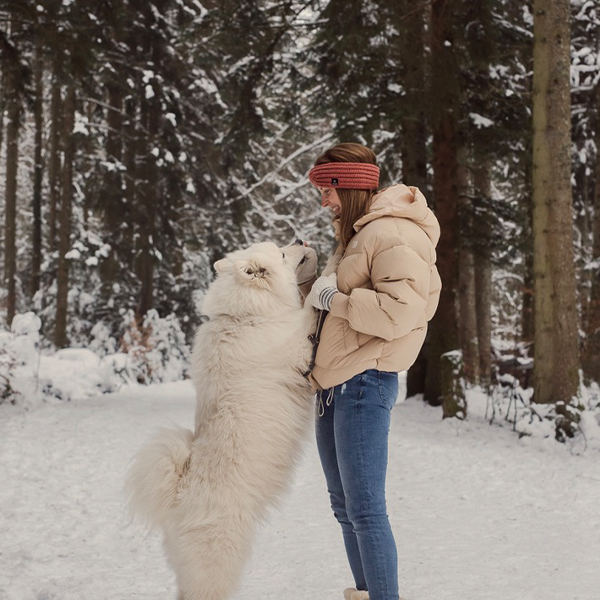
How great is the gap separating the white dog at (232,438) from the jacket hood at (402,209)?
629 millimetres

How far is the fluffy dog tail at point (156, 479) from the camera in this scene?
3.26m

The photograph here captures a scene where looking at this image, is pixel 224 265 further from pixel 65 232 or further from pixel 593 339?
pixel 65 232

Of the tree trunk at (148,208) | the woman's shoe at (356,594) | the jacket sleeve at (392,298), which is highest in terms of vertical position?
the tree trunk at (148,208)

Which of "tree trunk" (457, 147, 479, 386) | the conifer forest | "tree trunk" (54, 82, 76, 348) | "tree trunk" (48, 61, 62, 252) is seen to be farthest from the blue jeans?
"tree trunk" (48, 61, 62, 252)

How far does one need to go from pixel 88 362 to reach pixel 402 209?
1080 cm

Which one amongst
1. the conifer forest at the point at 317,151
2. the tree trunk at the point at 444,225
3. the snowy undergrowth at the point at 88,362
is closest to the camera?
the conifer forest at the point at 317,151

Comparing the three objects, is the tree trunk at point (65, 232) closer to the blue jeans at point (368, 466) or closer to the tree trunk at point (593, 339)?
the tree trunk at point (593, 339)

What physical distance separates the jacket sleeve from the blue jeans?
0.26 meters

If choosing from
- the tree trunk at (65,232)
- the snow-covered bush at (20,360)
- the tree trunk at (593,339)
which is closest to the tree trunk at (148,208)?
the tree trunk at (65,232)

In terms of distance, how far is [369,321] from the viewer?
9.66ft

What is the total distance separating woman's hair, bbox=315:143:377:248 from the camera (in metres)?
3.20

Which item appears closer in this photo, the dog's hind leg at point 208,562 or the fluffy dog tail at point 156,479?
the dog's hind leg at point 208,562

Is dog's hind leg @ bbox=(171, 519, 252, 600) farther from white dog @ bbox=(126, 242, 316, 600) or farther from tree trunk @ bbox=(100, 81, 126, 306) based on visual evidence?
tree trunk @ bbox=(100, 81, 126, 306)

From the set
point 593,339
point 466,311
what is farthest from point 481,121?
point 466,311
